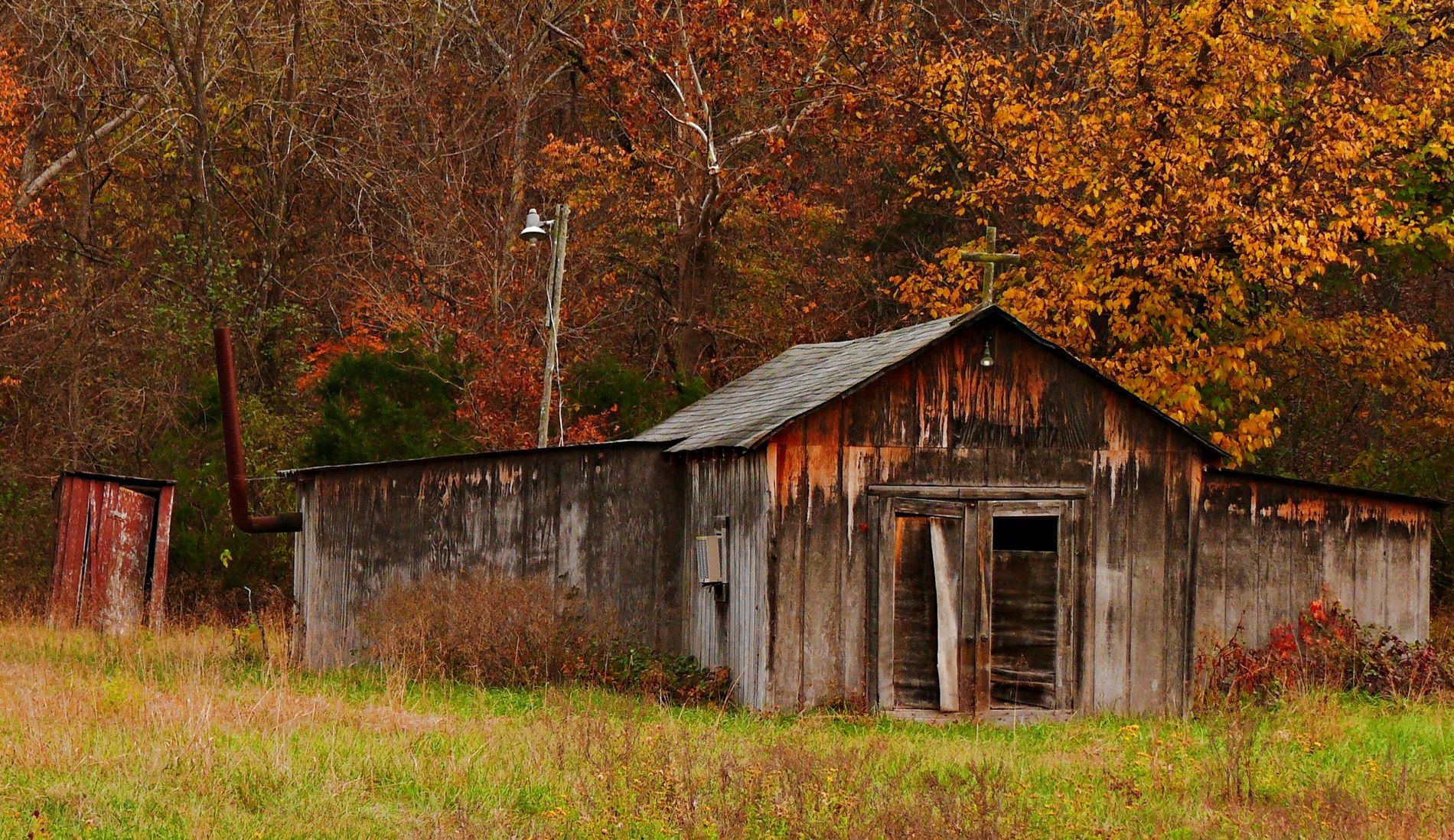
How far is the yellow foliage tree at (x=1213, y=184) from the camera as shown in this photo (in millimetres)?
19922

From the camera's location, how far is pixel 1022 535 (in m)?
15.8

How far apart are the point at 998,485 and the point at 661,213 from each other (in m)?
14.7

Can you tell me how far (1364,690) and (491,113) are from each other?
20.6 meters

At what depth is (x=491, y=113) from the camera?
1225 inches

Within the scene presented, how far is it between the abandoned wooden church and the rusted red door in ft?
15.2

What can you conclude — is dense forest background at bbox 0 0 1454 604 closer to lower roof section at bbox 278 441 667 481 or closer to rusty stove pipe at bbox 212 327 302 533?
rusty stove pipe at bbox 212 327 302 533

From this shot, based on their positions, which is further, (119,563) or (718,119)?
(718,119)

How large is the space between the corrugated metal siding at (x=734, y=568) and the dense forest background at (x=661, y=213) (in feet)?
20.3

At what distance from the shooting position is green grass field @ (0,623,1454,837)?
8.51 meters

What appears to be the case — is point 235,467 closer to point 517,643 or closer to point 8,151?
point 517,643

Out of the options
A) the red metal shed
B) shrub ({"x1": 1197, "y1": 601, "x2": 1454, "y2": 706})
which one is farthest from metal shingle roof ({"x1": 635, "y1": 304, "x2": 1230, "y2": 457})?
the red metal shed

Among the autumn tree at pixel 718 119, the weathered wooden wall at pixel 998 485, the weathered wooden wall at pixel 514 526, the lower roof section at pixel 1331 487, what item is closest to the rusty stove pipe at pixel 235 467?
the weathered wooden wall at pixel 514 526

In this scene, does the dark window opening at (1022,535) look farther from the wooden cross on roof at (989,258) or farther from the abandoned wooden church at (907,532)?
the wooden cross on roof at (989,258)

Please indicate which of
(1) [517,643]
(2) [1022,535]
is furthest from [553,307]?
(2) [1022,535]
